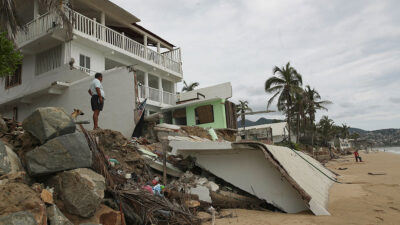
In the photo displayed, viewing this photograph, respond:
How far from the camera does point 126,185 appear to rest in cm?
440

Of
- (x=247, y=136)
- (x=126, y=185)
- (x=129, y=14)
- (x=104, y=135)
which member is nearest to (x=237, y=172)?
(x=126, y=185)

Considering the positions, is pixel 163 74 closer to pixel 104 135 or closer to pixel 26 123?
pixel 104 135

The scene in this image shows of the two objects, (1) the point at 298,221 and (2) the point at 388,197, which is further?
(2) the point at 388,197

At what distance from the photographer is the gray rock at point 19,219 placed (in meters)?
2.28

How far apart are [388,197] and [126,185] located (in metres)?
6.06

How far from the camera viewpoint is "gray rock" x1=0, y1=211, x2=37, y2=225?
7.48 feet

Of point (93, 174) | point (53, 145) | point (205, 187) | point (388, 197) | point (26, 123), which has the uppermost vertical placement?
point (26, 123)

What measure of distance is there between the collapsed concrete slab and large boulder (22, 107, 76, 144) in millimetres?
3024

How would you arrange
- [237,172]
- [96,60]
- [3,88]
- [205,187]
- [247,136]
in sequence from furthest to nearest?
[247,136] < [3,88] < [96,60] < [237,172] < [205,187]

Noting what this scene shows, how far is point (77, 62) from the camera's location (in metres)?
12.1

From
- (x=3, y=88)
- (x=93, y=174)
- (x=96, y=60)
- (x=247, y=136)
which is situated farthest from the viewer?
(x=247, y=136)

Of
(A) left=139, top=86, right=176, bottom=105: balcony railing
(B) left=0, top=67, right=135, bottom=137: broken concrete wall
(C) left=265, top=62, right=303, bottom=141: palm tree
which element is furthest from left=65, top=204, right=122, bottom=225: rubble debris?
(C) left=265, top=62, right=303, bottom=141: palm tree

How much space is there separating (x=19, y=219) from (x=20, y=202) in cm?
32

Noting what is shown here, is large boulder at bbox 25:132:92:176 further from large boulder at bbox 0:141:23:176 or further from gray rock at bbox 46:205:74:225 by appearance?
gray rock at bbox 46:205:74:225
